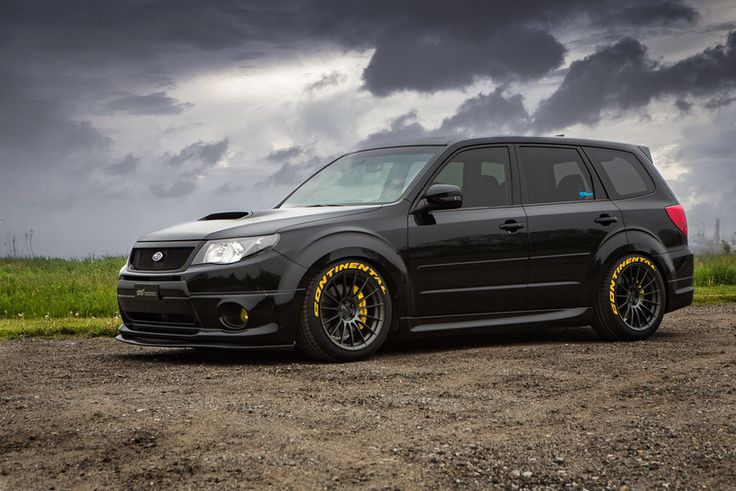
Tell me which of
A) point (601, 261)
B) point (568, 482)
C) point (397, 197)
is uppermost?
point (397, 197)

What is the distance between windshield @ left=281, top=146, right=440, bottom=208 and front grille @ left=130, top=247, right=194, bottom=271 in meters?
1.48

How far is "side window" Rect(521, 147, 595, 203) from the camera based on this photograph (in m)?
9.29

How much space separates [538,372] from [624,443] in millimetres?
2206

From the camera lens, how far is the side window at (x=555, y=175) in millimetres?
9289

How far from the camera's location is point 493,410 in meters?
5.95

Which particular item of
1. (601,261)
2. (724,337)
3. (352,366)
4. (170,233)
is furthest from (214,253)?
(724,337)

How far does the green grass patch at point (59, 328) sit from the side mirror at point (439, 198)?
176 inches

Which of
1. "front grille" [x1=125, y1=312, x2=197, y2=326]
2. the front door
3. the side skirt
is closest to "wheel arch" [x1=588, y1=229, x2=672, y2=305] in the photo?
the side skirt

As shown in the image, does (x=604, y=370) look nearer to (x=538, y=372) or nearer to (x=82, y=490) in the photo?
(x=538, y=372)

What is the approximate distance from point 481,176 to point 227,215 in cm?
234

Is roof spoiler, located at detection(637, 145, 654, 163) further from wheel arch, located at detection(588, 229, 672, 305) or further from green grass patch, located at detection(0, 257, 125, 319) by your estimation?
green grass patch, located at detection(0, 257, 125, 319)

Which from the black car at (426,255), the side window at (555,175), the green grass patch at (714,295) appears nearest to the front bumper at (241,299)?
the black car at (426,255)

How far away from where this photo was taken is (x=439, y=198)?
27.2 ft

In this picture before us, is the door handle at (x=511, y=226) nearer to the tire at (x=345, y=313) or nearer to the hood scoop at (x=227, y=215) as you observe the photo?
the tire at (x=345, y=313)
